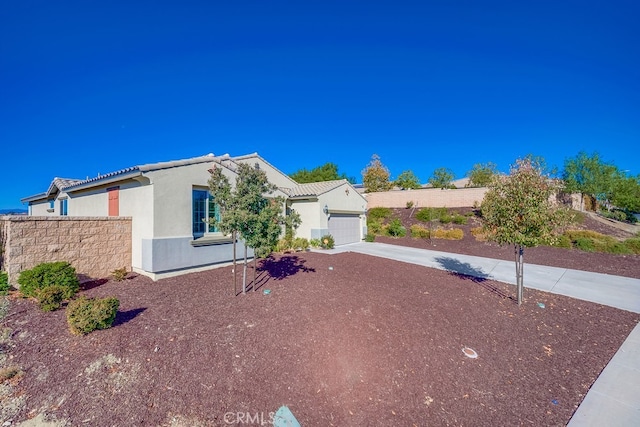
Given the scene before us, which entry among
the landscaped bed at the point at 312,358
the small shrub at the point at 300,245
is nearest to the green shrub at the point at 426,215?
the small shrub at the point at 300,245

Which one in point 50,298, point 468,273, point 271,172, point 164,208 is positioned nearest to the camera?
point 50,298

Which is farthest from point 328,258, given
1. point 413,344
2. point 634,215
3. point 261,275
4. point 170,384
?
point 634,215

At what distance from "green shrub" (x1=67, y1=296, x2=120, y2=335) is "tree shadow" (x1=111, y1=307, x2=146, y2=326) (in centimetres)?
34

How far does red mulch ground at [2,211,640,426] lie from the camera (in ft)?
11.3

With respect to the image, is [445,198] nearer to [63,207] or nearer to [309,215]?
[309,215]

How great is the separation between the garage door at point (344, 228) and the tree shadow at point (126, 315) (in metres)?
12.0

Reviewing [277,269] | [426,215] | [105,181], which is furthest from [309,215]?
[426,215]

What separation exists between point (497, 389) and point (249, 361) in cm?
392

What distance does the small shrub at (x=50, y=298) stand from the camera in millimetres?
5652

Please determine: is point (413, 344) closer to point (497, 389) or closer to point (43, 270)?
point (497, 389)

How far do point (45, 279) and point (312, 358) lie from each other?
6880 millimetres

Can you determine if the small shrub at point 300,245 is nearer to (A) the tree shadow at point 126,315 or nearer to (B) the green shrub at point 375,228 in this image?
(A) the tree shadow at point 126,315

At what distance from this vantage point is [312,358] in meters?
4.42

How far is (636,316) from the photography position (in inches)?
266
